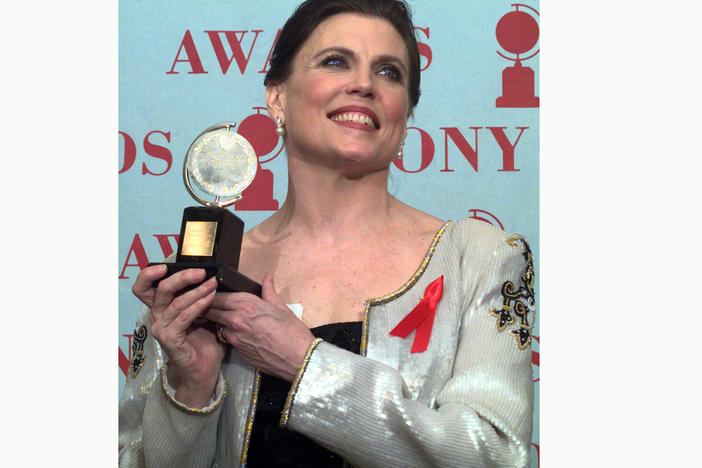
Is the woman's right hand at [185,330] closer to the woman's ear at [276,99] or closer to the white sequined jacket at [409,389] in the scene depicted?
the white sequined jacket at [409,389]

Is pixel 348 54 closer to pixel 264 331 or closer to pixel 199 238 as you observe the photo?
pixel 199 238

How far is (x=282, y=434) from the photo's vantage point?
1.89m

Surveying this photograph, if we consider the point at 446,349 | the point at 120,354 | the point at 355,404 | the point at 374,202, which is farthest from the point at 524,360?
the point at 120,354

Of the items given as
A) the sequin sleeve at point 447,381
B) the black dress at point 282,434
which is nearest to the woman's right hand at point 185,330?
the black dress at point 282,434

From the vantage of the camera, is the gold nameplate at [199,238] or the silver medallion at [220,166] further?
the silver medallion at [220,166]

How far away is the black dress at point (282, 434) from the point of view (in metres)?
1.86

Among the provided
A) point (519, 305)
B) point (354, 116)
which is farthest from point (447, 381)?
point (354, 116)

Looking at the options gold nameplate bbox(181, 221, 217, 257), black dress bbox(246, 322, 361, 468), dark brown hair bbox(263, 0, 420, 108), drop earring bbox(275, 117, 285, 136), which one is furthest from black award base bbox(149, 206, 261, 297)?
dark brown hair bbox(263, 0, 420, 108)

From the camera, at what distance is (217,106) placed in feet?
9.28

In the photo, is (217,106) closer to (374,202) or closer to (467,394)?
(374,202)

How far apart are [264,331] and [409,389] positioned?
0.35 metres

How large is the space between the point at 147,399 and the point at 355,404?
534 millimetres

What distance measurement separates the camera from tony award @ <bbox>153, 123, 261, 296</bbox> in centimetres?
181

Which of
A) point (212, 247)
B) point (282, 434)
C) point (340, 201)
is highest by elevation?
point (340, 201)
